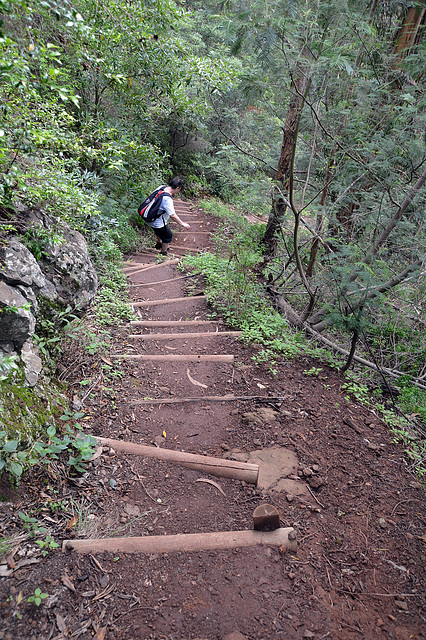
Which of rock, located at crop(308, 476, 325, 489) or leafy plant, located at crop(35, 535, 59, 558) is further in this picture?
rock, located at crop(308, 476, 325, 489)

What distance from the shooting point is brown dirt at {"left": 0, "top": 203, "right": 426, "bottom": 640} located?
1896 mm

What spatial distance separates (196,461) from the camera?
286 centimetres

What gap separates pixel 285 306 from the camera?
5754 millimetres

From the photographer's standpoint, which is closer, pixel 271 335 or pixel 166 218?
pixel 271 335

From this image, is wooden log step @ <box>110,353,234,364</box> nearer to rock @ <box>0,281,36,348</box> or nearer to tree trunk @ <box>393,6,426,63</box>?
rock @ <box>0,281,36,348</box>

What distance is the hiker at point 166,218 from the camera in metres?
7.40

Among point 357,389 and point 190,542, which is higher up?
point 357,389

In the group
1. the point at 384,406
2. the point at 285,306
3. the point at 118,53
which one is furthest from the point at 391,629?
the point at 118,53

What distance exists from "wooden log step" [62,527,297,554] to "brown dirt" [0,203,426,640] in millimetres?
41

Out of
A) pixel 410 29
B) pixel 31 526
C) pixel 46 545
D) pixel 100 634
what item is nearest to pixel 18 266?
pixel 31 526

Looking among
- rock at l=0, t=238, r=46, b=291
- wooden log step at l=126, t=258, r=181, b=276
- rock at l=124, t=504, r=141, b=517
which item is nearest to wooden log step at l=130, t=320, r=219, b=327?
rock at l=0, t=238, r=46, b=291

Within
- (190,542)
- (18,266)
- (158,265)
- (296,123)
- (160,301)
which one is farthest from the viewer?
(158,265)

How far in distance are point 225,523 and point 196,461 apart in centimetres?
52

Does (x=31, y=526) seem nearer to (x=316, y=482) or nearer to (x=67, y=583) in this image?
(x=67, y=583)
